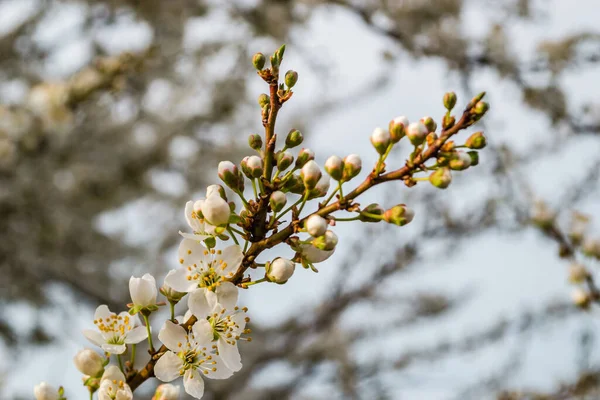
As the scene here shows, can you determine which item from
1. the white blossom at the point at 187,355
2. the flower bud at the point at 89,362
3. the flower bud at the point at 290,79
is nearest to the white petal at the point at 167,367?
the white blossom at the point at 187,355

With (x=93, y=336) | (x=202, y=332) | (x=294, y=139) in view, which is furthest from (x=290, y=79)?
(x=93, y=336)

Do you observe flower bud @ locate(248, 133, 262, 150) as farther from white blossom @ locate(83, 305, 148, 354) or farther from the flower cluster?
white blossom @ locate(83, 305, 148, 354)

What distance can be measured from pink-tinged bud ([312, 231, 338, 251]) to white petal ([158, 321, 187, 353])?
0.62 ft

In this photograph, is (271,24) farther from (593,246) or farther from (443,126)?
(443,126)

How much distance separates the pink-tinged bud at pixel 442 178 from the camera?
0.60 metres

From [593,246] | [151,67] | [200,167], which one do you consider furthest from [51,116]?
[593,246]

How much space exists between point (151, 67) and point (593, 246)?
2.52 m

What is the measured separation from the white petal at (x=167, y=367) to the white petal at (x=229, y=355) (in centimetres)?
5


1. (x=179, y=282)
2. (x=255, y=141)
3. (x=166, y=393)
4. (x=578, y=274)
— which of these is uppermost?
(x=578, y=274)

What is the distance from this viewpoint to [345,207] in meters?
0.59

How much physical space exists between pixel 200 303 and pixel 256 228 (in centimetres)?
11

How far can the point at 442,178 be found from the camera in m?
0.60

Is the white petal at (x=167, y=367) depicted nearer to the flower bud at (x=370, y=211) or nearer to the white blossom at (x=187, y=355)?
the white blossom at (x=187, y=355)

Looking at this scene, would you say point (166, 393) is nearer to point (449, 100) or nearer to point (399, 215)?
point (399, 215)
